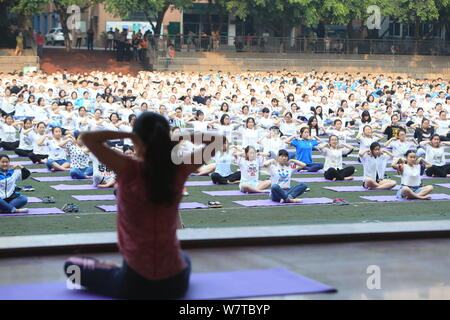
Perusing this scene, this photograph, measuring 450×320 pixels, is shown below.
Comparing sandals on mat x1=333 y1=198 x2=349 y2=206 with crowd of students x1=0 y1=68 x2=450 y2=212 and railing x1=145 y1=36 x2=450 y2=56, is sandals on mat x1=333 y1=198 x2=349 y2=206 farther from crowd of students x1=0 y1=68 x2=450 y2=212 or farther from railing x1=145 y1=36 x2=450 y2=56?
railing x1=145 y1=36 x2=450 y2=56

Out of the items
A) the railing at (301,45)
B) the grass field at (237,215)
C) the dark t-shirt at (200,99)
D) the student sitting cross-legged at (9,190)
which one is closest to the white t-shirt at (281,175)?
the grass field at (237,215)

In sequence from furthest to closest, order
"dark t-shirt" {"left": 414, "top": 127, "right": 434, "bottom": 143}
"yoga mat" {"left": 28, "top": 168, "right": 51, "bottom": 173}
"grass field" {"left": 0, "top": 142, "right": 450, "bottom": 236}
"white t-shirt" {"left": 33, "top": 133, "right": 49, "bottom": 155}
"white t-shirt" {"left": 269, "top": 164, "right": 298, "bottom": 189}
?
"dark t-shirt" {"left": 414, "top": 127, "right": 434, "bottom": 143}
"white t-shirt" {"left": 33, "top": 133, "right": 49, "bottom": 155}
"yoga mat" {"left": 28, "top": 168, "right": 51, "bottom": 173}
"white t-shirt" {"left": 269, "top": 164, "right": 298, "bottom": 189}
"grass field" {"left": 0, "top": 142, "right": 450, "bottom": 236}

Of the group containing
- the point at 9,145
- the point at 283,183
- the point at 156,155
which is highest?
the point at 156,155

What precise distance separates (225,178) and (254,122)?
12.0 ft

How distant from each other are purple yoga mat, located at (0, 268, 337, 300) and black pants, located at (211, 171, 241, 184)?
989cm

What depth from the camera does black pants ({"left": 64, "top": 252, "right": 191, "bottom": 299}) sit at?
20.8 feet

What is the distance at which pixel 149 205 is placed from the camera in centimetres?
621

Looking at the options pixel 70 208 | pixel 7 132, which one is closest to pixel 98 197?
pixel 70 208

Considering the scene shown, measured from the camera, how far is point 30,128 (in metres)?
20.4

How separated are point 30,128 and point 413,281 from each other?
14206 mm

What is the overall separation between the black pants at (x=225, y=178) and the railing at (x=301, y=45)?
28359 millimetres

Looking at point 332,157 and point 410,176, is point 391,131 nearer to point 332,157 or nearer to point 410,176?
point 332,157

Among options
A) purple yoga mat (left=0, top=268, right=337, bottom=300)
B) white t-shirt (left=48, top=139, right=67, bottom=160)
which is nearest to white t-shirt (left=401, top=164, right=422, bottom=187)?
white t-shirt (left=48, top=139, right=67, bottom=160)

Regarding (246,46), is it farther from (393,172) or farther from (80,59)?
(393,172)
